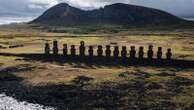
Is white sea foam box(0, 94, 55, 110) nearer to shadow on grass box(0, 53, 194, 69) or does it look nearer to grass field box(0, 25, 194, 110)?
grass field box(0, 25, 194, 110)

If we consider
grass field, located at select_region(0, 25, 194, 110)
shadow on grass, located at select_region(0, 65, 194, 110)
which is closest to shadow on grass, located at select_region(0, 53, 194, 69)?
grass field, located at select_region(0, 25, 194, 110)

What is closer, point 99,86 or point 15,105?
point 15,105

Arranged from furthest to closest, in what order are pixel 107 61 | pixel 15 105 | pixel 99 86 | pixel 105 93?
pixel 107 61 → pixel 99 86 → pixel 105 93 → pixel 15 105

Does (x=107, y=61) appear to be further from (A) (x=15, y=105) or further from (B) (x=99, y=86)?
(A) (x=15, y=105)

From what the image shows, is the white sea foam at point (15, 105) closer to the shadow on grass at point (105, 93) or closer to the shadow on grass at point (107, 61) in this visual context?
the shadow on grass at point (105, 93)

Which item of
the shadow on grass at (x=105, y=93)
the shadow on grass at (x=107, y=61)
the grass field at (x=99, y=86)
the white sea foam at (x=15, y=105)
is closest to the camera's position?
the shadow on grass at (x=105, y=93)

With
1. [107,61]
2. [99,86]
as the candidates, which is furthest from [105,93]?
[107,61]

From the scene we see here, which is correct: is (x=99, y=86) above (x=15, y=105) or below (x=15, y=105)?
above

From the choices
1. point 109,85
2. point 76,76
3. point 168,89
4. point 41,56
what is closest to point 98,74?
point 76,76

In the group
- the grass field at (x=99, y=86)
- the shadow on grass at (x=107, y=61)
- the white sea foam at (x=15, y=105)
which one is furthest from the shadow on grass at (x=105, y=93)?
the shadow on grass at (x=107, y=61)

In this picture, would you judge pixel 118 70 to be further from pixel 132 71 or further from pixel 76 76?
pixel 76 76

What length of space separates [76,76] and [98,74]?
129 inches

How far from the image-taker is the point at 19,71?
66312mm

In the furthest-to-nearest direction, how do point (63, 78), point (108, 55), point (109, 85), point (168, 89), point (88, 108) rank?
point (108, 55) → point (63, 78) → point (109, 85) → point (168, 89) → point (88, 108)
